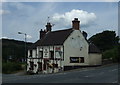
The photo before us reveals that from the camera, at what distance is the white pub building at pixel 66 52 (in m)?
46.1

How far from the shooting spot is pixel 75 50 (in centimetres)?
4741

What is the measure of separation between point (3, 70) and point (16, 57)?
3712cm

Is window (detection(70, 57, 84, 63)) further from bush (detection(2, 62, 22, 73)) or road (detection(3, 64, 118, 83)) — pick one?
bush (detection(2, 62, 22, 73))

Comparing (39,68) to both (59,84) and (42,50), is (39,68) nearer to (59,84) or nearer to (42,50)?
(42,50)

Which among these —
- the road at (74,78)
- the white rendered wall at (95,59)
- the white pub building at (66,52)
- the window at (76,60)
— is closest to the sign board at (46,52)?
the white pub building at (66,52)

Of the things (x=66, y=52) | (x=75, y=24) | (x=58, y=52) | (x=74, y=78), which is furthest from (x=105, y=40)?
(x=74, y=78)

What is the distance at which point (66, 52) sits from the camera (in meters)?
46.1

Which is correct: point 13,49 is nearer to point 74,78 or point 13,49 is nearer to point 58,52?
point 58,52

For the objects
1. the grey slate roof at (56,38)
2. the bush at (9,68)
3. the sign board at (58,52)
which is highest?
the grey slate roof at (56,38)

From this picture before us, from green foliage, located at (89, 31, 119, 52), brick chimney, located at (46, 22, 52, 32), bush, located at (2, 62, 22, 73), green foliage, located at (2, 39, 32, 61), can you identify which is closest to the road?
bush, located at (2, 62, 22, 73)

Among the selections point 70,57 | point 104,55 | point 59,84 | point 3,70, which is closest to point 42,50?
point 70,57

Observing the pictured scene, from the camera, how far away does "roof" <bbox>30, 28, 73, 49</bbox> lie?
47156mm

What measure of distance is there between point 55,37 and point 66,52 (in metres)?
5.91

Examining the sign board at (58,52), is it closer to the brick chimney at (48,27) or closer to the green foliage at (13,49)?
the brick chimney at (48,27)
